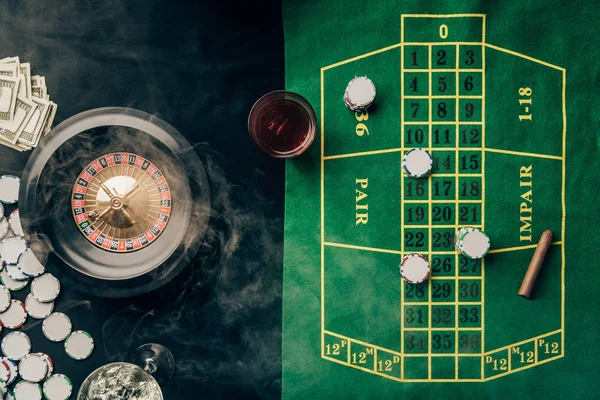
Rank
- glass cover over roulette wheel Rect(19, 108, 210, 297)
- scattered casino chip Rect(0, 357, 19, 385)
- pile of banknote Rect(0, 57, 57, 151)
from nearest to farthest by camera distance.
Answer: glass cover over roulette wheel Rect(19, 108, 210, 297) → pile of banknote Rect(0, 57, 57, 151) → scattered casino chip Rect(0, 357, 19, 385)

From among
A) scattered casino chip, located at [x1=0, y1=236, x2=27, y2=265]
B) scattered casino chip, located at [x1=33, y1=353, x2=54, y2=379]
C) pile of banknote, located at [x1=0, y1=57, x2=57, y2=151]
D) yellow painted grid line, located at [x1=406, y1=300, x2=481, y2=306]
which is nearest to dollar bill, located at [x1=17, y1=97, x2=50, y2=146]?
pile of banknote, located at [x1=0, y1=57, x2=57, y2=151]

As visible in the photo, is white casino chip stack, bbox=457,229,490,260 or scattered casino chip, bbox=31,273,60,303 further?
scattered casino chip, bbox=31,273,60,303

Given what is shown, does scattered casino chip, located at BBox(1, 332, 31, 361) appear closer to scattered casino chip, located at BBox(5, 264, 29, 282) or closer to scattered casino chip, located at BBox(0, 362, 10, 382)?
scattered casino chip, located at BBox(0, 362, 10, 382)

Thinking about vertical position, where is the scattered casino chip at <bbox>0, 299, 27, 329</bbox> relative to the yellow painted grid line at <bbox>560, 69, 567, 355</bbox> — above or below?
below

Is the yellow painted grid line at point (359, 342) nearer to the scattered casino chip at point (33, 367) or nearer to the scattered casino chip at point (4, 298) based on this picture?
the scattered casino chip at point (33, 367)

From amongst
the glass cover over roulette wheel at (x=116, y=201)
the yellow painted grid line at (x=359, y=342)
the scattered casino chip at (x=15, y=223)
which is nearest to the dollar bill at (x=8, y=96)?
the glass cover over roulette wheel at (x=116, y=201)

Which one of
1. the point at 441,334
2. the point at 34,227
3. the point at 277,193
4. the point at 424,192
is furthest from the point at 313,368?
the point at 34,227
